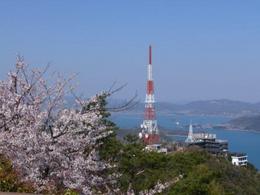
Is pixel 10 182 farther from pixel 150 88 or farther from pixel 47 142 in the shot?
pixel 150 88

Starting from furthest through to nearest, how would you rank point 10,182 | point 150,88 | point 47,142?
point 150,88 < point 47,142 < point 10,182

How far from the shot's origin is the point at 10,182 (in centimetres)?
454

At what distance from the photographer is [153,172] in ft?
51.5

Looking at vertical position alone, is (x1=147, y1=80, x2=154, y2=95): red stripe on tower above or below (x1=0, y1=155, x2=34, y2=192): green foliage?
above

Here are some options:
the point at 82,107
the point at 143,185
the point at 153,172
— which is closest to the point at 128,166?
the point at 143,185

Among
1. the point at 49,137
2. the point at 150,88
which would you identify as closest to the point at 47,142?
the point at 49,137

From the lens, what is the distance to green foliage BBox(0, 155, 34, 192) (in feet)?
14.7

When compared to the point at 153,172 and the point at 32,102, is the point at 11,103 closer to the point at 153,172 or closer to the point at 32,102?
the point at 32,102

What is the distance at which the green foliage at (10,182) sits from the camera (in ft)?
14.7

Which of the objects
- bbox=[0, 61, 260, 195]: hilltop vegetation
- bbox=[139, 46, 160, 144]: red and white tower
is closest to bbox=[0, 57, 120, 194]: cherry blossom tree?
bbox=[0, 61, 260, 195]: hilltop vegetation

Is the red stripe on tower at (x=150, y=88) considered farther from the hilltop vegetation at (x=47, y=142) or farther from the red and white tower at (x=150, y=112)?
the hilltop vegetation at (x=47, y=142)

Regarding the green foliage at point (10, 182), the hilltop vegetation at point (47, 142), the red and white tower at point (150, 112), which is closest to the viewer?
the green foliage at point (10, 182)

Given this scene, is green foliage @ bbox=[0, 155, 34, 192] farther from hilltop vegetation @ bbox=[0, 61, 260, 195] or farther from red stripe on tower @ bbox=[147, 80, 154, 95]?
red stripe on tower @ bbox=[147, 80, 154, 95]

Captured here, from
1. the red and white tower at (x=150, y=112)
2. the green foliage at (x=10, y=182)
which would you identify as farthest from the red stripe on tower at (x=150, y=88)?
the green foliage at (x=10, y=182)
